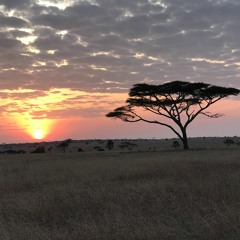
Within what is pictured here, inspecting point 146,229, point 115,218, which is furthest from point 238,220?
point 115,218

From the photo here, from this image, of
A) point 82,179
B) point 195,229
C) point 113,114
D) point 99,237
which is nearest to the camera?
point 99,237

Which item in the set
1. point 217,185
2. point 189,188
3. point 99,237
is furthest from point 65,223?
point 217,185

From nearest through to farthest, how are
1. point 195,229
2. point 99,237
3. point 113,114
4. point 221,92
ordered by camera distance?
point 99,237 < point 195,229 < point 221,92 < point 113,114

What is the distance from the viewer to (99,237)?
782 cm

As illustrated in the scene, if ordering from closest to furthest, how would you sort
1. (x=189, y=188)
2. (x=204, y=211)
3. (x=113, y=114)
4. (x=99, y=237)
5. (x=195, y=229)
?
1. (x=99, y=237)
2. (x=195, y=229)
3. (x=204, y=211)
4. (x=189, y=188)
5. (x=113, y=114)

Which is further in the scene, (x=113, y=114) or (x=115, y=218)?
(x=113, y=114)

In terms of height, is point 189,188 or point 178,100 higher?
point 178,100

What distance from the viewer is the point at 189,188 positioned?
13.0 meters

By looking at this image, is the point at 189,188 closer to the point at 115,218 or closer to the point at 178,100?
the point at 115,218

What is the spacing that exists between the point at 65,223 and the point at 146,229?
7.49 feet

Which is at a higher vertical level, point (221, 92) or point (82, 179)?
point (221, 92)

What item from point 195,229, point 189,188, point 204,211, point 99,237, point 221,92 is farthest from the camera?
point 221,92

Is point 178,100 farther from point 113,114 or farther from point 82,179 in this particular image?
point 82,179

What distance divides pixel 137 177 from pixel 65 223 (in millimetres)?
8423
